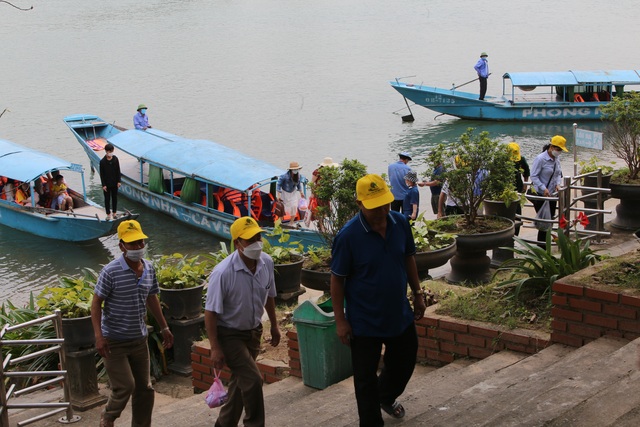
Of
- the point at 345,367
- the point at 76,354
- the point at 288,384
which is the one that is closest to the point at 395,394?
the point at 345,367

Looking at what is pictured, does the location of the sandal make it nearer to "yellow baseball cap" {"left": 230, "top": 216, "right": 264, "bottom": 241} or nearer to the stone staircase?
the stone staircase

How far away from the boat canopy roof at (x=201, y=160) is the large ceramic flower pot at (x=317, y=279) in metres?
8.75

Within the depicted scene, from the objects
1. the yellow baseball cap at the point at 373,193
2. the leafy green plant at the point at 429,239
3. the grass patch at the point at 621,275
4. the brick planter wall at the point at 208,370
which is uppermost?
the yellow baseball cap at the point at 373,193

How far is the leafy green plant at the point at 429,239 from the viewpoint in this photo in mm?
10023

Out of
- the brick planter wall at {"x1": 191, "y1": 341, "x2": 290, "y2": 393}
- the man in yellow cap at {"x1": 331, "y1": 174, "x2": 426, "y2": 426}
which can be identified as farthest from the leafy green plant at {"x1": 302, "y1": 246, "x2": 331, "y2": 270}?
the man in yellow cap at {"x1": 331, "y1": 174, "x2": 426, "y2": 426}

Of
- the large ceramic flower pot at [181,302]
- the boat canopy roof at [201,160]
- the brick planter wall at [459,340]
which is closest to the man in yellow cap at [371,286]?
the brick planter wall at [459,340]

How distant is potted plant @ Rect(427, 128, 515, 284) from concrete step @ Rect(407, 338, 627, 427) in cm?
409

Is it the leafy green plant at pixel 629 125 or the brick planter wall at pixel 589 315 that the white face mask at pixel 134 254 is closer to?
the brick planter wall at pixel 589 315

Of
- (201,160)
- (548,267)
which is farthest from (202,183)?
(548,267)

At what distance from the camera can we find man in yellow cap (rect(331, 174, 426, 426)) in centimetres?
542

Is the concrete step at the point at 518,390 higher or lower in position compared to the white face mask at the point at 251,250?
lower

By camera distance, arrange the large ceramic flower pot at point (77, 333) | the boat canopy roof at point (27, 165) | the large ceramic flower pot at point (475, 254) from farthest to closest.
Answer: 1. the boat canopy roof at point (27, 165)
2. the large ceramic flower pot at point (475, 254)
3. the large ceramic flower pot at point (77, 333)

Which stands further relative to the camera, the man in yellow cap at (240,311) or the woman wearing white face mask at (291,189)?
the woman wearing white face mask at (291,189)

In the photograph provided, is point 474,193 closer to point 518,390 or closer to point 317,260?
point 317,260
